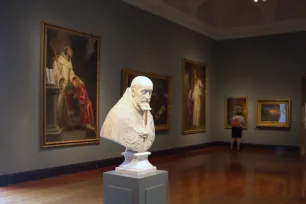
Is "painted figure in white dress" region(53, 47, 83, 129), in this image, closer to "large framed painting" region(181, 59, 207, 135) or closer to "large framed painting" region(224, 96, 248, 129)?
"large framed painting" region(181, 59, 207, 135)

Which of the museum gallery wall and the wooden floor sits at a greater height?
the museum gallery wall

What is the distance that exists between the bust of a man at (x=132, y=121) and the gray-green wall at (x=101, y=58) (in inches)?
185

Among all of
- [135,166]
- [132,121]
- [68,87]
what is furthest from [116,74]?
[135,166]

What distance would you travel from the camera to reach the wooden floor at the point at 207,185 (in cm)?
753

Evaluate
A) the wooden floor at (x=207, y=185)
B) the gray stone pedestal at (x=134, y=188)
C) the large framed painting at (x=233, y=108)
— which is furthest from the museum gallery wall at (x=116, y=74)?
the gray stone pedestal at (x=134, y=188)

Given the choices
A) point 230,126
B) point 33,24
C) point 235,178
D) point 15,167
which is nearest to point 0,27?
point 33,24

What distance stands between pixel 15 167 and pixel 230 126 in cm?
1259

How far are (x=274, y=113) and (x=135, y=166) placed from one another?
1419cm

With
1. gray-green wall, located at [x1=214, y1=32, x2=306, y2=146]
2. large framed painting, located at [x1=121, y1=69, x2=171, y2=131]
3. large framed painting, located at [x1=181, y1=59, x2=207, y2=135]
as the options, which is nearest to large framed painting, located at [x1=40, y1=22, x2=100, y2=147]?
large framed painting, located at [x1=121, y1=69, x2=171, y2=131]

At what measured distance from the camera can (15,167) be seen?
9.20 meters

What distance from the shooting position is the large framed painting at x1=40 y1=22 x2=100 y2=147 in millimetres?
10055

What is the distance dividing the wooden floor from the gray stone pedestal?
6.44 ft

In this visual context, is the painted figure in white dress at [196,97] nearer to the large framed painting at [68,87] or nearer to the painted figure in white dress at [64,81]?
the large framed painting at [68,87]

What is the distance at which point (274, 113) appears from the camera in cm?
1809
